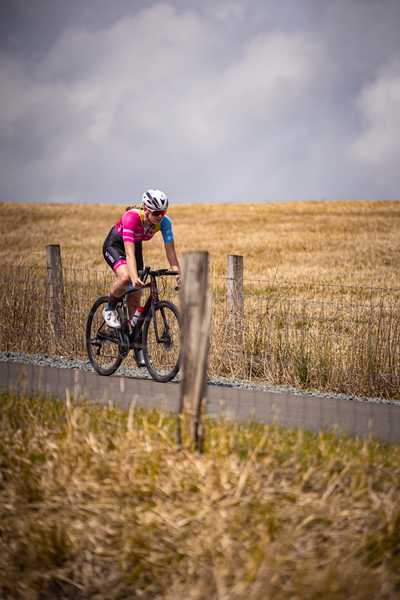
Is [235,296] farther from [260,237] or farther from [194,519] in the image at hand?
[260,237]

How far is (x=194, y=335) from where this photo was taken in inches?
146

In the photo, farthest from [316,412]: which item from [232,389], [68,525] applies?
[68,525]

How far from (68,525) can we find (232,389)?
352cm

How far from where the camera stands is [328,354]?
7.16 metres

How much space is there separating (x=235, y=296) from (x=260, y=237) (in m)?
23.3

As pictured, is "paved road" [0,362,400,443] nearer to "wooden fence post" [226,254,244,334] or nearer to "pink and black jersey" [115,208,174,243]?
"wooden fence post" [226,254,244,334]

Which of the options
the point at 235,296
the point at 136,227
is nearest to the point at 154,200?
the point at 136,227

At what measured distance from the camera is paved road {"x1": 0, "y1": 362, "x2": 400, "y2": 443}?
5.07 metres

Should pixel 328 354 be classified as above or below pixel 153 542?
above

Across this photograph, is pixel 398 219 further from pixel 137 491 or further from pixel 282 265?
pixel 137 491

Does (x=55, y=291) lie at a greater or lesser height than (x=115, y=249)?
lesser

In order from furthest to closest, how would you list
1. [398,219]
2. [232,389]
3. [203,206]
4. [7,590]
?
[203,206], [398,219], [232,389], [7,590]

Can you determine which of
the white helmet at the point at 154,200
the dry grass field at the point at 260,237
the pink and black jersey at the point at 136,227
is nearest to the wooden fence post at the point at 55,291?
the dry grass field at the point at 260,237

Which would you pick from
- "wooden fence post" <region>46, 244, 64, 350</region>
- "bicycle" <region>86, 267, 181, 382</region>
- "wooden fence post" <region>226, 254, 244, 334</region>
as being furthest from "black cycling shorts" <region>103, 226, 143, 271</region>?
"wooden fence post" <region>46, 244, 64, 350</region>
